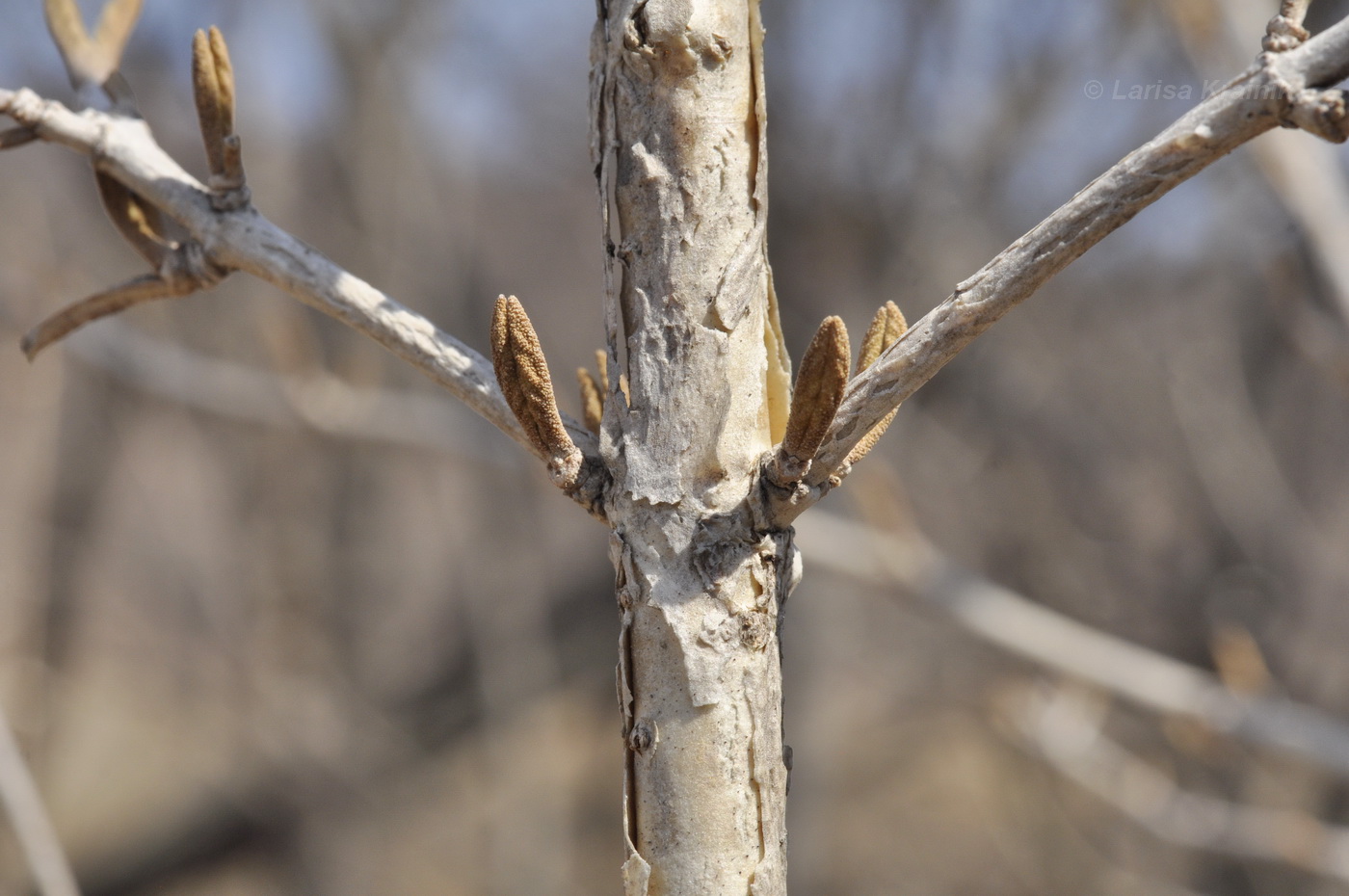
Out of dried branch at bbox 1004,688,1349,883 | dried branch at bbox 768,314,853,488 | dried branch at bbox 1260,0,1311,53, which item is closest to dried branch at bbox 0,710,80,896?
dried branch at bbox 768,314,853,488

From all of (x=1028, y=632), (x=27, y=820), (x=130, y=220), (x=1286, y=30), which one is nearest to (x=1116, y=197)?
(x=1286, y=30)

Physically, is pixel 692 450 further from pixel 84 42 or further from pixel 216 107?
pixel 84 42

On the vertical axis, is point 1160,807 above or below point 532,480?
below

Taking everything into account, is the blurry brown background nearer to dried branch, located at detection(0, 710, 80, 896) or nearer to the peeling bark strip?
dried branch, located at detection(0, 710, 80, 896)

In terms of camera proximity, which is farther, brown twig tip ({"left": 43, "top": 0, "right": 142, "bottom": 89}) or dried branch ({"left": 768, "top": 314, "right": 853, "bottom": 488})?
brown twig tip ({"left": 43, "top": 0, "right": 142, "bottom": 89})

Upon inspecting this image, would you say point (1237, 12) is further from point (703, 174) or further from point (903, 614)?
point (903, 614)

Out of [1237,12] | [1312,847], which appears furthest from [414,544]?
[1237,12]
